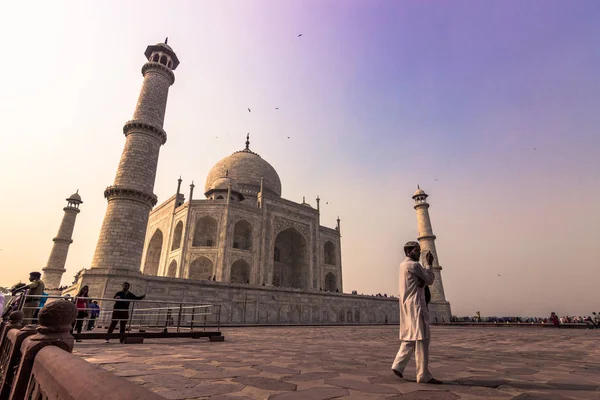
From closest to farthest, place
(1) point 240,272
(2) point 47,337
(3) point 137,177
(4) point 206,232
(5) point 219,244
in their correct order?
(2) point 47,337 → (3) point 137,177 → (5) point 219,244 → (1) point 240,272 → (4) point 206,232

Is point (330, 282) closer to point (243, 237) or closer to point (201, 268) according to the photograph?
point (243, 237)

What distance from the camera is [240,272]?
2434 cm

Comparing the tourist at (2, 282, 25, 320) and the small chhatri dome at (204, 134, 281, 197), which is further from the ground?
the small chhatri dome at (204, 134, 281, 197)

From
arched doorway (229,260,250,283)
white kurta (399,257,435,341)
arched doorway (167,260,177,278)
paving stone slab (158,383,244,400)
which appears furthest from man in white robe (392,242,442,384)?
arched doorway (167,260,177,278)

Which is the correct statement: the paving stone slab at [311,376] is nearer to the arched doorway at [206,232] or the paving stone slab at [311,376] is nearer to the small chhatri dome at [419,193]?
the arched doorway at [206,232]

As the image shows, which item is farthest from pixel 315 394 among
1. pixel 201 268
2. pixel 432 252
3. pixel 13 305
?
pixel 432 252

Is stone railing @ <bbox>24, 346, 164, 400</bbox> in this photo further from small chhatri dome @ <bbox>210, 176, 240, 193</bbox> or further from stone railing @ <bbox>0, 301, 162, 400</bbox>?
small chhatri dome @ <bbox>210, 176, 240, 193</bbox>

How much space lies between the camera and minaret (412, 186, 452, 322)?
2856 cm

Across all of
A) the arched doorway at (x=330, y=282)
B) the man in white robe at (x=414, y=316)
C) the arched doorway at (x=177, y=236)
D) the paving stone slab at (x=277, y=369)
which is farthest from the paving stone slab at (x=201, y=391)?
the arched doorway at (x=330, y=282)

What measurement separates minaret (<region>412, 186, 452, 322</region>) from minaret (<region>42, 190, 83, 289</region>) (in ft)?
97.6

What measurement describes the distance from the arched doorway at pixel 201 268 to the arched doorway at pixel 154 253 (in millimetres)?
6022

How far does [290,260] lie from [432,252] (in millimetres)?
13220

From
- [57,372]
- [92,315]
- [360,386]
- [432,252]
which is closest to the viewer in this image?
[57,372]

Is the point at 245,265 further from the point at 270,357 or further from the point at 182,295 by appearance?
the point at 270,357
